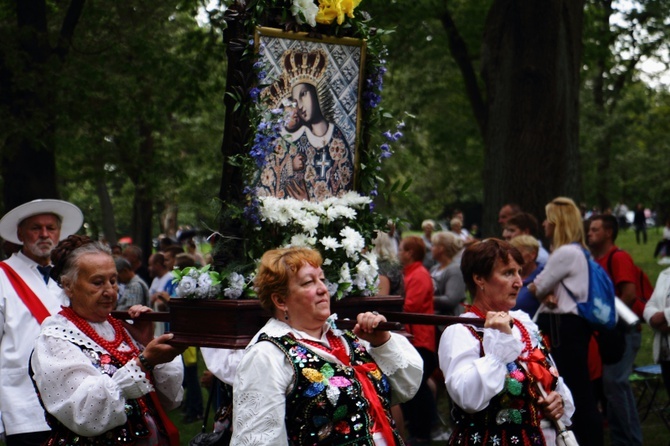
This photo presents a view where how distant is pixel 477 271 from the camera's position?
5.61m

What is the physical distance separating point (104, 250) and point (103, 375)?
0.78 metres

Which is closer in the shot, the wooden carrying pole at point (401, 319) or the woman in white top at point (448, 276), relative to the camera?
the wooden carrying pole at point (401, 319)

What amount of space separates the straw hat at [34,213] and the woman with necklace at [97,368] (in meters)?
1.44

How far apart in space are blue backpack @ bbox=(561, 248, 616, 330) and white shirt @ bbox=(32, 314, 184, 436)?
426 cm

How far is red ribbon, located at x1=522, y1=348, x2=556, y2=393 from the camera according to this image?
5391mm

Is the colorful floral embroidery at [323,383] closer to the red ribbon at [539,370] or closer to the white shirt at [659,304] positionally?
the red ribbon at [539,370]

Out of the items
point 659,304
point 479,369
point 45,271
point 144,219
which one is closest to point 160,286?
point 45,271

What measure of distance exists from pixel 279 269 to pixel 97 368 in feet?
3.76

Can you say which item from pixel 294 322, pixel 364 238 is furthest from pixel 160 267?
pixel 294 322

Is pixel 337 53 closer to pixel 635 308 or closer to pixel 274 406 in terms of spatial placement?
pixel 274 406

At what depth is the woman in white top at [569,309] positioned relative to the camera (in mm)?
8156

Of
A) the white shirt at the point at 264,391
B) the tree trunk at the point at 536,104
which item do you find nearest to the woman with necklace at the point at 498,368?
the white shirt at the point at 264,391

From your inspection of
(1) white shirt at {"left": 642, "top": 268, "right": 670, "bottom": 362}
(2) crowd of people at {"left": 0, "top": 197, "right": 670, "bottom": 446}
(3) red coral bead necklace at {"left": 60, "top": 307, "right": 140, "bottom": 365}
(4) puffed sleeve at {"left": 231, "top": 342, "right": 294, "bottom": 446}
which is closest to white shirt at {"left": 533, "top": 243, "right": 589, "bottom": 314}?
(1) white shirt at {"left": 642, "top": 268, "right": 670, "bottom": 362}

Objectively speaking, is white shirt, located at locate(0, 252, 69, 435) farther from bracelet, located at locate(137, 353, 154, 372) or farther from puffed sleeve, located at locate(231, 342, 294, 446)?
puffed sleeve, located at locate(231, 342, 294, 446)
